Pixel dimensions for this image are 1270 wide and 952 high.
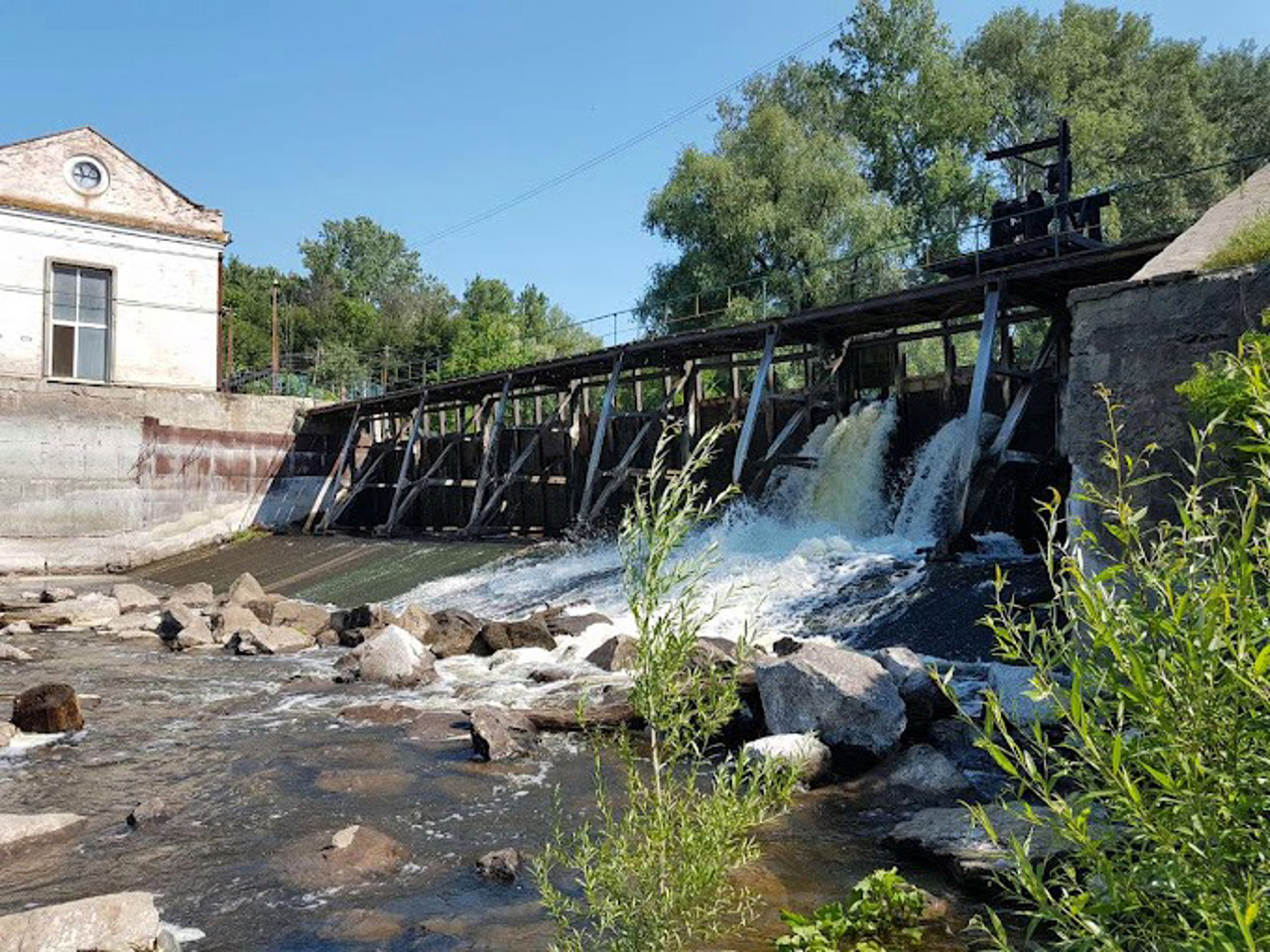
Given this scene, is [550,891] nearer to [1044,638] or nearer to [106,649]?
[1044,638]

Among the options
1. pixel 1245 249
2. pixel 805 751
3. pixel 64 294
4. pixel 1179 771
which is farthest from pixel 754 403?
pixel 64 294

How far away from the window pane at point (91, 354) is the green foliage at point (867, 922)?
27015 mm

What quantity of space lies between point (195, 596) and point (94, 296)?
485 inches

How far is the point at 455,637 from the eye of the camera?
1299 centimetres

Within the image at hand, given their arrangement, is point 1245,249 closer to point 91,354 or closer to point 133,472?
point 133,472

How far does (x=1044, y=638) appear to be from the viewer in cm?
245

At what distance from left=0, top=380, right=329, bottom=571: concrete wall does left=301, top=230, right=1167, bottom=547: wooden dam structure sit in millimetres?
1836

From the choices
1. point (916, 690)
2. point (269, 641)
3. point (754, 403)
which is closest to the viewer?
point (916, 690)

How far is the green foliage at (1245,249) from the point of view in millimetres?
7711

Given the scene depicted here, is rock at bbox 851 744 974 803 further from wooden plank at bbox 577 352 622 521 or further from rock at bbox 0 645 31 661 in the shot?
wooden plank at bbox 577 352 622 521

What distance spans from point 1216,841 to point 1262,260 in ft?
23.0

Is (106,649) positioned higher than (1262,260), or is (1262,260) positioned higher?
(1262,260)

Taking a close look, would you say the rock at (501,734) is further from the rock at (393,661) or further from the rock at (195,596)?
the rock at (195,596)

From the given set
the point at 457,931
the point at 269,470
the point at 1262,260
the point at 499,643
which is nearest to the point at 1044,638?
the point at 457,931
